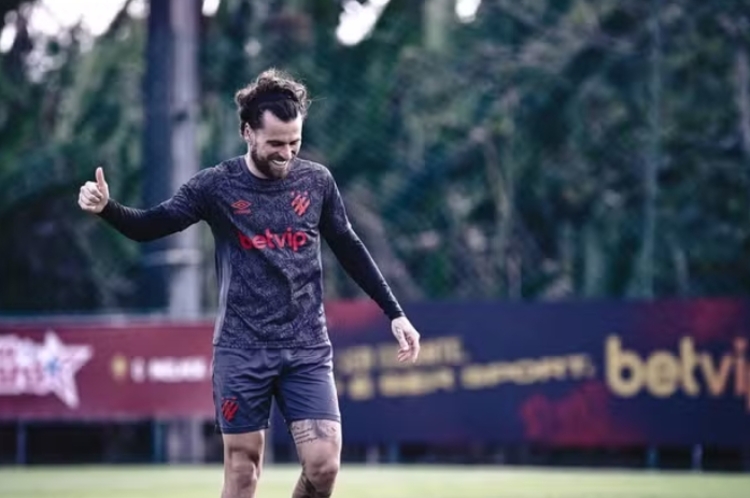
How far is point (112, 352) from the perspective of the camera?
54.0ft

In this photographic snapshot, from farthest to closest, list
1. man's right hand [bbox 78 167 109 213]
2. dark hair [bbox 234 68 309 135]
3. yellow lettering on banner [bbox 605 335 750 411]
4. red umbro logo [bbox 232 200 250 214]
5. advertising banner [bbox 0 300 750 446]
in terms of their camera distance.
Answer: advertising banner [bbox 0 300 750 446] < yellow lettering on banner [bbox 605 335 750 411] < red umbro logo [bbox 232 200 250 214] < dark hair [bbox 234 68 309 135] < man's right hand [bbox 78 167 109 213]

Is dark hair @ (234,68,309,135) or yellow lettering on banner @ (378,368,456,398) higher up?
dark hair @ (234,68,309,135)

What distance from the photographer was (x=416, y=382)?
15852mm

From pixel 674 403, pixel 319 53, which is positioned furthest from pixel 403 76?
pixel 674 403

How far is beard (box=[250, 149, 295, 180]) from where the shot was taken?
7.09 m

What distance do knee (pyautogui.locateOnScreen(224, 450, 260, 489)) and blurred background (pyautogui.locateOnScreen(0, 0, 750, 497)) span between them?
21.2 feet

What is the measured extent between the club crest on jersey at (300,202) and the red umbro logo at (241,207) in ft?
0.61

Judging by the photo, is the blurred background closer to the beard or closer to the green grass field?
the green grass field

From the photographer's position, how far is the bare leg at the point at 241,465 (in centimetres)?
707

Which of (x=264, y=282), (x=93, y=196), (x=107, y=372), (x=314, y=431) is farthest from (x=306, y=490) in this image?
(x=107, y=372)

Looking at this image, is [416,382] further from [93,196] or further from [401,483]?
[93,196]

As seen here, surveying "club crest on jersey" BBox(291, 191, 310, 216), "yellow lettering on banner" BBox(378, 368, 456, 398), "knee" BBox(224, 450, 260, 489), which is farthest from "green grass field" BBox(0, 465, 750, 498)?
"club crest on jersey" BBox(291, 191, 310, 216)

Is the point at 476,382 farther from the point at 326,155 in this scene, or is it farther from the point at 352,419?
the point at 326,155

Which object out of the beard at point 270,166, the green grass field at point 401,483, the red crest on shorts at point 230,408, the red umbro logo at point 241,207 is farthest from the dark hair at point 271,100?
the green grass field at point 401,483
